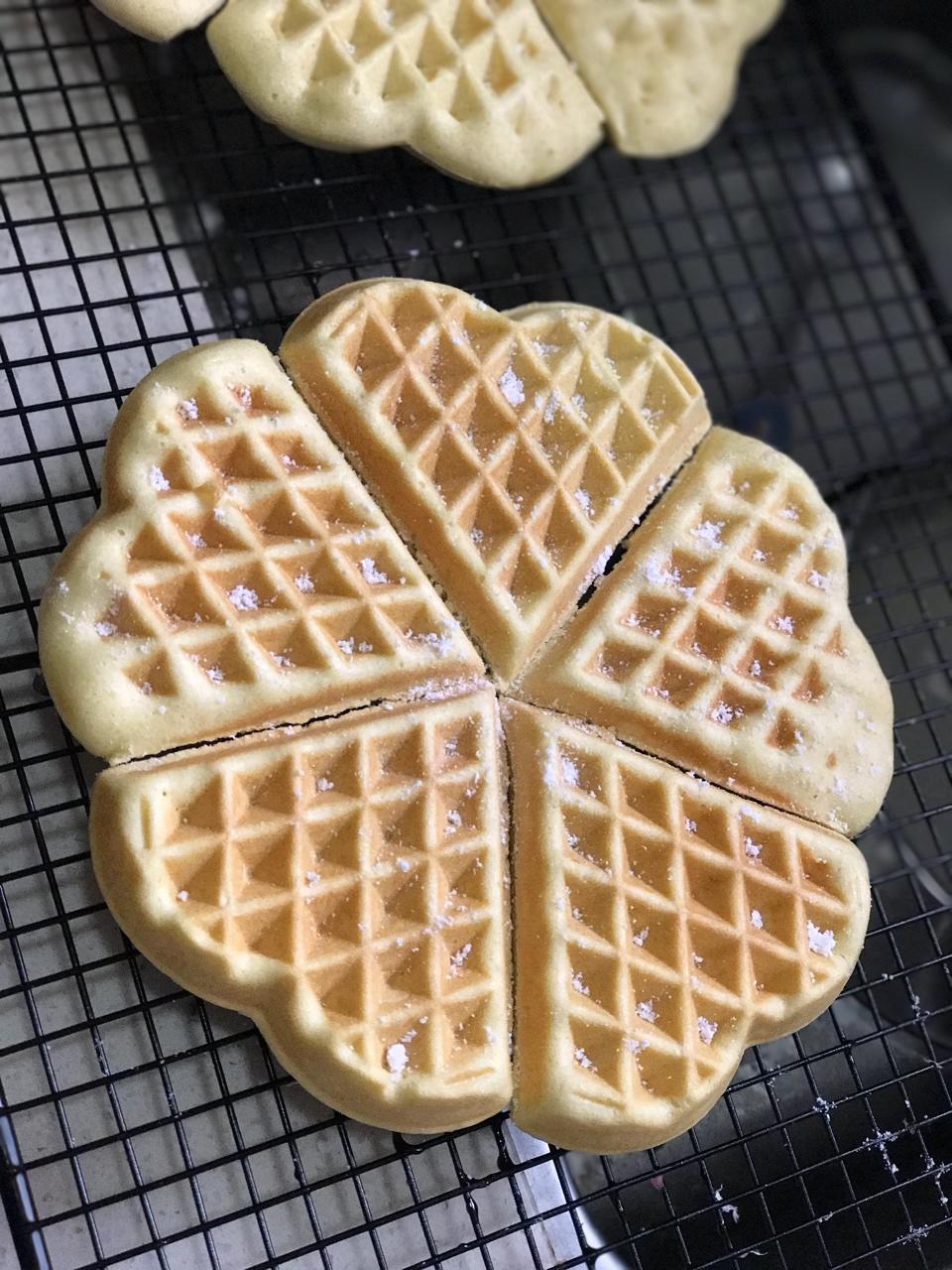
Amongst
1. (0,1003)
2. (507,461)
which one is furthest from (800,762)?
(0,1003)

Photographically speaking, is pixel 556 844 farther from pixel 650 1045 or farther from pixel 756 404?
pixel 756 404

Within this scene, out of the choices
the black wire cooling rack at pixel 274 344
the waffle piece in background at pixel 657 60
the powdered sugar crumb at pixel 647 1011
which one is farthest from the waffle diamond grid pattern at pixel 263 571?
the waffle piece in background at pixel 657 60

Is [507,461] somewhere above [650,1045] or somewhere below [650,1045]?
above

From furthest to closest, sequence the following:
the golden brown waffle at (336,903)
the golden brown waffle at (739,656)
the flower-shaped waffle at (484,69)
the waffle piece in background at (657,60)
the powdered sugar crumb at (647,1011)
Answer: the waffle piece in background at (657,60) < the flower-shaped waffle at (484,69) < the golden brown waffle at (739,656) < the powdered sugar crumb at (647,1011) < the golden brown waffle at (336,903)

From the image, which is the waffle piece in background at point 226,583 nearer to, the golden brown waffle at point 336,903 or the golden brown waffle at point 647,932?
the golden brown waffle at point 336,903

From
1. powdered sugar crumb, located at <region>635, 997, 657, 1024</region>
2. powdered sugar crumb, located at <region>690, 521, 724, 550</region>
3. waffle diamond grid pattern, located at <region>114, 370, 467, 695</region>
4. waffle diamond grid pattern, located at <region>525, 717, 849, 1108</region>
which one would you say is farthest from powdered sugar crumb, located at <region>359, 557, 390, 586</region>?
powdered sugar crumb, located at <region>635, 997, 657, 1024</region>

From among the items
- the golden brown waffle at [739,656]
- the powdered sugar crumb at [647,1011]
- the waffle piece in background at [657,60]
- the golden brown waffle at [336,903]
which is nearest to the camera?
the golden brown waffle at [336,903]
